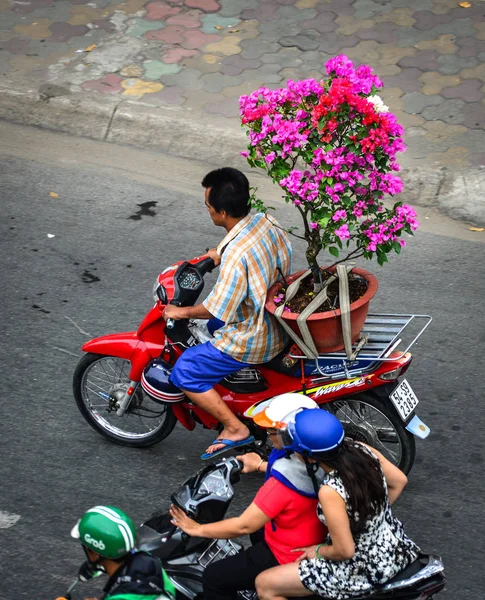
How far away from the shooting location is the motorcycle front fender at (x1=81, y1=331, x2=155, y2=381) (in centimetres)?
479

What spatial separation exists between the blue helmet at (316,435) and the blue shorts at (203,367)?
1.16 meters

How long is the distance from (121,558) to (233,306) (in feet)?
5.05

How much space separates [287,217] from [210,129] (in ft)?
5.02

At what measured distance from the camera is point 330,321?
4.20 metres

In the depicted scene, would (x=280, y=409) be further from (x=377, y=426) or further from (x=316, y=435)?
(x=377, y=426)

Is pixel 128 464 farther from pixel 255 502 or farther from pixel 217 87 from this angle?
pixel 217 87

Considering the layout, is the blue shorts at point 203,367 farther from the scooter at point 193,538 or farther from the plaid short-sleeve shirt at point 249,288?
the scooter at point 193,538

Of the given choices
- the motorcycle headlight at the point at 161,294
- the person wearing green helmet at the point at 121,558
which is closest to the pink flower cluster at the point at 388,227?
the motorcycle headlight at the point at 161,294

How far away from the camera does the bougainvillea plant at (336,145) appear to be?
4035 millimetres

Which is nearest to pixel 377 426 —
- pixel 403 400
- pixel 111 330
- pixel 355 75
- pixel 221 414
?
pixel 403 400

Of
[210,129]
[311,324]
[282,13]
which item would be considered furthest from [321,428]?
[282,13]

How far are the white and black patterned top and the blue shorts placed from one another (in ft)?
4.12

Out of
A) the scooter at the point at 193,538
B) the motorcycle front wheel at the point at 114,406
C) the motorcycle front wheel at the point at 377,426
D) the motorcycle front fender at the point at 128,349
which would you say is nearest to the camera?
the scooter at the point at 193,538

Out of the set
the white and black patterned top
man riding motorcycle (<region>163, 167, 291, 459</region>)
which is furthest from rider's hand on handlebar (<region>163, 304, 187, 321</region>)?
the white and black patterned top
